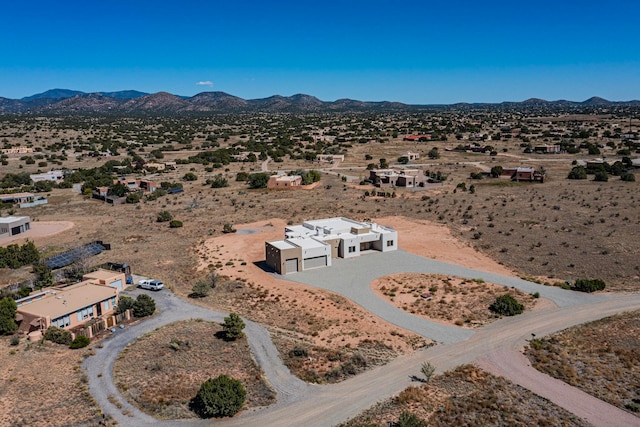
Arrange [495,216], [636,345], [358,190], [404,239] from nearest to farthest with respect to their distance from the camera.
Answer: [636,345]
[404,239]
[495,216]
[358,190]

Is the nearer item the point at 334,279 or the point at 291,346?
the point at 291,346

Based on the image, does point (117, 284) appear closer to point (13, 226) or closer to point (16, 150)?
point (13, 226)

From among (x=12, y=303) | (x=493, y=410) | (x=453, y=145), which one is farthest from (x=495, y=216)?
(x=453, y=145)

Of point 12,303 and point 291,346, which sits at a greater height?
point 12,303

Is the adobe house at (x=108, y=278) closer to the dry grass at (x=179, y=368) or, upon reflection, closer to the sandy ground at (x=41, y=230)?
the dry grass at (x=179, y=368)

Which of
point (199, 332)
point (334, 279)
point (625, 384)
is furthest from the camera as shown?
point (334, 279)

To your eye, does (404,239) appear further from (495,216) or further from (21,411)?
(21,411)
